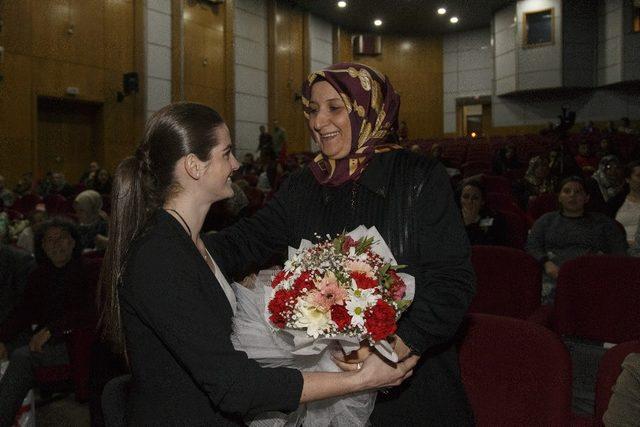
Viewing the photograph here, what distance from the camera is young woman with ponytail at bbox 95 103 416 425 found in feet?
3.81

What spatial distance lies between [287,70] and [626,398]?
15955 millimetres

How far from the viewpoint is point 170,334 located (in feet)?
3.80

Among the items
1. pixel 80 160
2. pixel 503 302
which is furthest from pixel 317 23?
pixel 503 302

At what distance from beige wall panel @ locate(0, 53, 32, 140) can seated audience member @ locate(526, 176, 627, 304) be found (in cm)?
942

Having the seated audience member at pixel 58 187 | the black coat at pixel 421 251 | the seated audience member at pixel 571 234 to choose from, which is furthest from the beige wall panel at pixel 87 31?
the black coat at pixel 421 251

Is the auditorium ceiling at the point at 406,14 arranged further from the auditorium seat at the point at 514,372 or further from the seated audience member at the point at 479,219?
the auditorium seat at the point at 514,372

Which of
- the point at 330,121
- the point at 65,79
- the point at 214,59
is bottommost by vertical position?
the point at 330,121

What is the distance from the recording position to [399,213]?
139 centimetres

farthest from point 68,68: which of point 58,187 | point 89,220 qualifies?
point 89,220

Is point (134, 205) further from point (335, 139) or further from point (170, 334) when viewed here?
point (335, 139)

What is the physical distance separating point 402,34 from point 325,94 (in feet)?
70.1

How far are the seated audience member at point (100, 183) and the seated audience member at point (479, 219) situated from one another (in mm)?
6644

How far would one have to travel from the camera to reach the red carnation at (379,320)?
108cm

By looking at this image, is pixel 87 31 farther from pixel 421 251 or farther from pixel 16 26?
pixel 421 251
